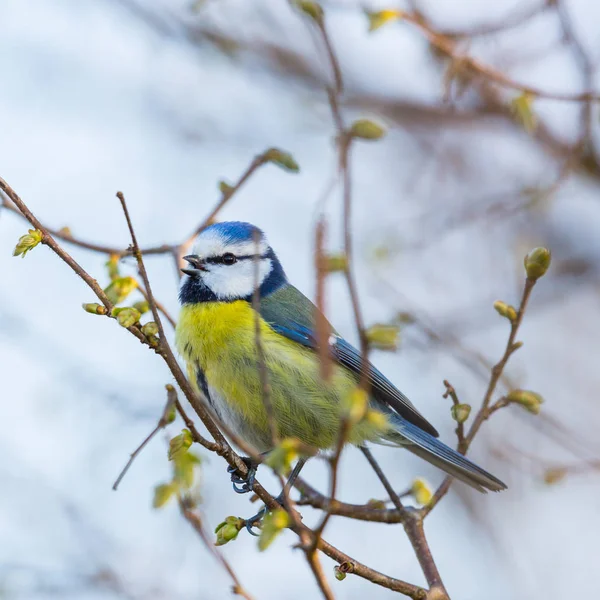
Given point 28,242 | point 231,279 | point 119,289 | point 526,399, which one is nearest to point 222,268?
point 231,279

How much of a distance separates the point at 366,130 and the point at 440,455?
1.60m

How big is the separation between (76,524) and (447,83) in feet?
8.49

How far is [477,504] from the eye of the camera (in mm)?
6035

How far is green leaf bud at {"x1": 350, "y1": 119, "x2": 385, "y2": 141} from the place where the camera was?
2207 millimetres

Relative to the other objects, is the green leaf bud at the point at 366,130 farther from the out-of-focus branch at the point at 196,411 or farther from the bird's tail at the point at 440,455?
the bird's tail at the point at 440,455

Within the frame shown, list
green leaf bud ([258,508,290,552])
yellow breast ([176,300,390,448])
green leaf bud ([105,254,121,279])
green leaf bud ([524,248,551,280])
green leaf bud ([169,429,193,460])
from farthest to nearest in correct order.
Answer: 1. yellow breast ([176,300,390,448])
2. green leaf bud ([105,254,121,279])
3. green leaf bud ([524,248,551,280])
4. green leaf bud ([169,429,193,460])
5. green leaf bud ([258,508,290,552])

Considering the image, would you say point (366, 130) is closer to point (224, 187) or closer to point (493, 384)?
point (493, 384)

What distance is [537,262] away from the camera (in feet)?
7.38

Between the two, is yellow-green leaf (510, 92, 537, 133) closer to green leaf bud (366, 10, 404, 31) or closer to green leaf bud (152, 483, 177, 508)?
green leaf bud (366, 10, 404, 31)

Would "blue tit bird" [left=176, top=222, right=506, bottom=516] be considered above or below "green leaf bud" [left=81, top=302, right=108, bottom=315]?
above

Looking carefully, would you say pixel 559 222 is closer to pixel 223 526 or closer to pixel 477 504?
pixel 477 504

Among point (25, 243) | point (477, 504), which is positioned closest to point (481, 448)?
point (477, 504)

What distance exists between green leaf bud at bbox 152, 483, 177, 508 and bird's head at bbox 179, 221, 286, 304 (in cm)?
166

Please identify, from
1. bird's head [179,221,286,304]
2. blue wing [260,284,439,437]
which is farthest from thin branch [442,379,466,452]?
bird's head [179,221,286,304]
